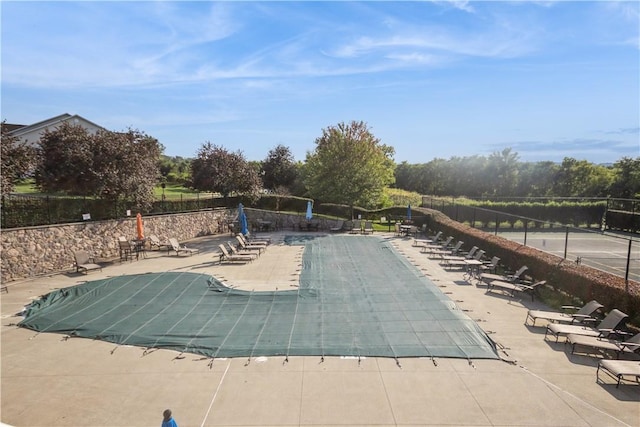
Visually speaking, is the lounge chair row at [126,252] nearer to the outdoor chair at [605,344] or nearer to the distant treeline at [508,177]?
the outdoor chair at [605,344]

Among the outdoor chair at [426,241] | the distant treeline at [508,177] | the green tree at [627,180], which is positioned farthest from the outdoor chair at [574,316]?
the distant treeline at [508,177]

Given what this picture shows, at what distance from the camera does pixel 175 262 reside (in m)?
16.3

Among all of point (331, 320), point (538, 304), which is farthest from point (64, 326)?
point (538, 304)

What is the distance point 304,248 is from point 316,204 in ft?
41.2

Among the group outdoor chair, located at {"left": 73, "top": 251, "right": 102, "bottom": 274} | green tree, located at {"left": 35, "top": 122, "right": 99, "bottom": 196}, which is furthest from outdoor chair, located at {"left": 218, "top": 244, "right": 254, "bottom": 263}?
green tree, located at {"left": 35, "top": 122, "right": 99, "bottom": 196}

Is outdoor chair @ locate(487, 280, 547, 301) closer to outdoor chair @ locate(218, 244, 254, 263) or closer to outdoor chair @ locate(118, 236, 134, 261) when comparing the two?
outdoor chair @ locate(218, 244, 254, 263)

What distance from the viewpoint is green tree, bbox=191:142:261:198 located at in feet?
82.6

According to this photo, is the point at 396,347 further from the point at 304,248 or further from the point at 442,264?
the point at 304,248

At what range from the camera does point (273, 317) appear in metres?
9.45

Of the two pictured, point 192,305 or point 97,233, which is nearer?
point 192,305

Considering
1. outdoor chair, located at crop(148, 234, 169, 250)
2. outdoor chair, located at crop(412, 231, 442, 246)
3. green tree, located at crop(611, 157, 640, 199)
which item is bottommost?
outdoor chair, located at crop(148, 234, 169, 250)

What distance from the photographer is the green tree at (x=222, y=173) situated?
25188 mm

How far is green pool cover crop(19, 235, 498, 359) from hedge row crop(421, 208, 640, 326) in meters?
3.62

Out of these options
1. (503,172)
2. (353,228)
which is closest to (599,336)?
(353,228)
